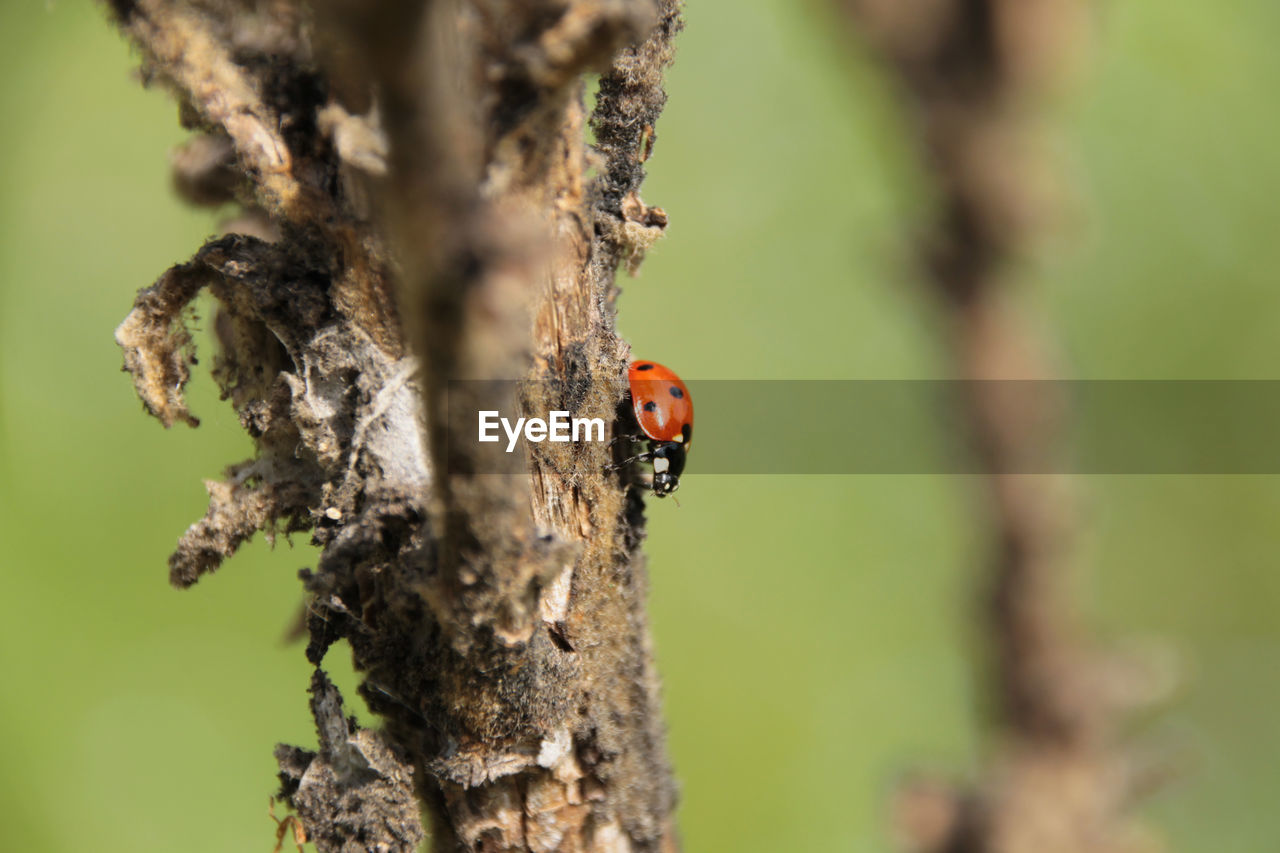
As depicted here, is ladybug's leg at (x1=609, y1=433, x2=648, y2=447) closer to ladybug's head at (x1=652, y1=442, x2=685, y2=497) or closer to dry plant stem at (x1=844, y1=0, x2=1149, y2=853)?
ladybug's head at (x1=652, y1=442, x2=685, y2=497)

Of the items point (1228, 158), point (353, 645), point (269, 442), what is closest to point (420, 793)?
point (353, 645)

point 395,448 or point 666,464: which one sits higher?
point 666,464

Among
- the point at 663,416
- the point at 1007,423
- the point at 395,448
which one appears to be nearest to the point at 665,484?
the point at 663,416

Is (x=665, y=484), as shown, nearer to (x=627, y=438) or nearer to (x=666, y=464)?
(x=666, y=464)

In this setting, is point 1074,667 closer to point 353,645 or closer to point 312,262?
point 353,645

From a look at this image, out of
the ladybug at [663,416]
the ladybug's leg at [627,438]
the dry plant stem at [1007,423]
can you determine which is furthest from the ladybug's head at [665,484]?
the dry plant stem at [1007,423]

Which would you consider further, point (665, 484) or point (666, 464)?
point (665, 484)
